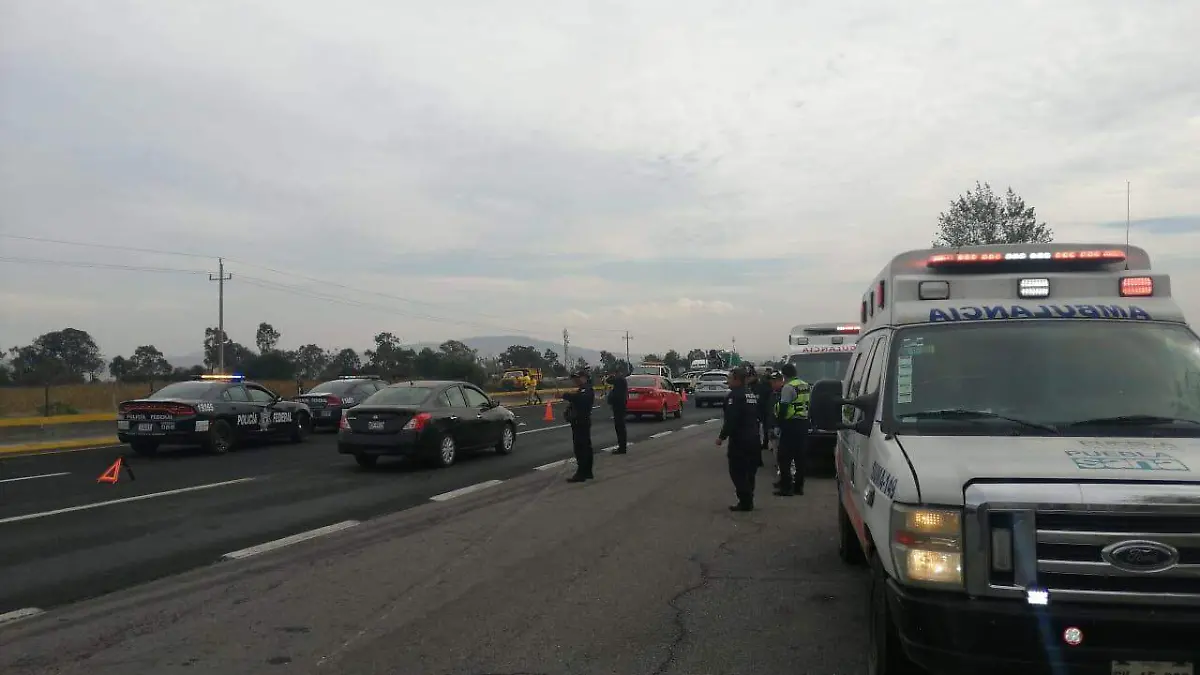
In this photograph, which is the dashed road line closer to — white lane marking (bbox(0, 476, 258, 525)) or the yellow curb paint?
white lane marking (bbox(0, 476, 258, 525))

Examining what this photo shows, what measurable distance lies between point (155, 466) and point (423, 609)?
459 inches

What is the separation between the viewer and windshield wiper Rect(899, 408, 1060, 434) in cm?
456

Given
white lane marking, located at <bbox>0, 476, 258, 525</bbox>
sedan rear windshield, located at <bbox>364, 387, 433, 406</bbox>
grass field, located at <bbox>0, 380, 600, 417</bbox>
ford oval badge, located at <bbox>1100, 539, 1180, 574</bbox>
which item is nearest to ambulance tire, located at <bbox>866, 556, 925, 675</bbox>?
ford oval badge, located at <bbox>1100, 539, 1180, 574</bbox>

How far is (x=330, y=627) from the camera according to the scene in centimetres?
599

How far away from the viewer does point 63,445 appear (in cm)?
2056

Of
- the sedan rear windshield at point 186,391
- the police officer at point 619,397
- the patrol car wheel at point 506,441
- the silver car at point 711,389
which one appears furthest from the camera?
the silver car at point 711,389

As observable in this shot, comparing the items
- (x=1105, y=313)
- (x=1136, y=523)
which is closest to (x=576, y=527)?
(x=1105, y=313)

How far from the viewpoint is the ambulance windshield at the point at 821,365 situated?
15.8 meters

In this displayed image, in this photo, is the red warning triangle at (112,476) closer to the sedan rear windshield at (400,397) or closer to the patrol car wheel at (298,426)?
the sedan rear windshield at (400,397)

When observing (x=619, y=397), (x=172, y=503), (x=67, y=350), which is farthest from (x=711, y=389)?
(x=67, y=350)

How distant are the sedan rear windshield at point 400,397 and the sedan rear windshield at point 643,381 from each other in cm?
1380

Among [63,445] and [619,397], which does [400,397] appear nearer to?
[619,397]

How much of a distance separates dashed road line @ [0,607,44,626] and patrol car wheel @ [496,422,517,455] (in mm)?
11261

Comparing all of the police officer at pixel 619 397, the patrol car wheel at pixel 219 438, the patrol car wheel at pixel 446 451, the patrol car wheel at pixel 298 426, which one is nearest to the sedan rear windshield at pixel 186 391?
the patrol car wheel at pixel 219 438
